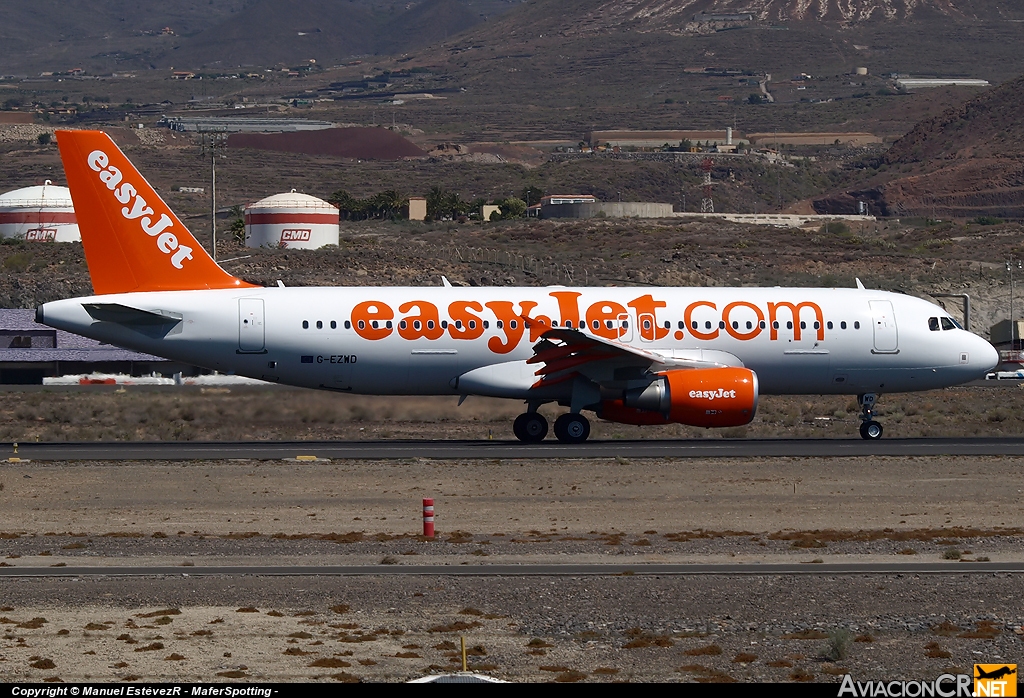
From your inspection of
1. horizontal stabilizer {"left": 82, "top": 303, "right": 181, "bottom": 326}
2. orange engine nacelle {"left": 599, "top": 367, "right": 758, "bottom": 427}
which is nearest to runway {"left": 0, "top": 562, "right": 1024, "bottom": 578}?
orange engine nacelle {"left": 599, "top": 367, "right": 758, "bottom": 427}

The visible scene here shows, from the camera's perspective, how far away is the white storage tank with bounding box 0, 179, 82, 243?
11375cm

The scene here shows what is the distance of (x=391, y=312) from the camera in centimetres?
3609

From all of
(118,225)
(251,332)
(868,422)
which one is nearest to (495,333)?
(251,332)

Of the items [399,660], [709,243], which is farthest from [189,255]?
[709,243]

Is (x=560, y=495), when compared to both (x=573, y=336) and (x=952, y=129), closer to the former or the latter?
(x=573, y=336)

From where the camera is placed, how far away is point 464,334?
35.8 metres

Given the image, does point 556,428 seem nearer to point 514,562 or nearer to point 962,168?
point 514,562

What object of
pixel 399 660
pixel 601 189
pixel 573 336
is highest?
pixel 601 189

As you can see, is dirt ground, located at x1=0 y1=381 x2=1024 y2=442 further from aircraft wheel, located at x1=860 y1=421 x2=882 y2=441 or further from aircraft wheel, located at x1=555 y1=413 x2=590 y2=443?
aircraft wheel, located at x1=860 y1=421 x2=882 y2=441

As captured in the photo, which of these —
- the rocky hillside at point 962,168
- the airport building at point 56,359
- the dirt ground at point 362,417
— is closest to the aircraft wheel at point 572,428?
the dirt ground at point 362,417

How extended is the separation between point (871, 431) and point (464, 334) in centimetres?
1080

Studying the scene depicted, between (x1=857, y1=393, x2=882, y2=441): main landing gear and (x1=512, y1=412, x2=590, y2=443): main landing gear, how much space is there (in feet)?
23.7

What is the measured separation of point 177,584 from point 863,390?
76.9 ft

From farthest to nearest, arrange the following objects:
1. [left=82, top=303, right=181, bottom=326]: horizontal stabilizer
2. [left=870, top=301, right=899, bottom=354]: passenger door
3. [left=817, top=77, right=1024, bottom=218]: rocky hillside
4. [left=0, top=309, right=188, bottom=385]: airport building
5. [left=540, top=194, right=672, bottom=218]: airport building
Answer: [left=817, top=77, right=1024, bottom=218]: rocky hillside, [left=540, top=194, right=672, bottom=218]: airport building, [left=0, top=309, right=188, bottom=385]: airport building, [left=870, top=301, right=899, bottom=354]: passenger door, [left=82, top=303, right=181, bottom=326]: horizontal stabilizer
